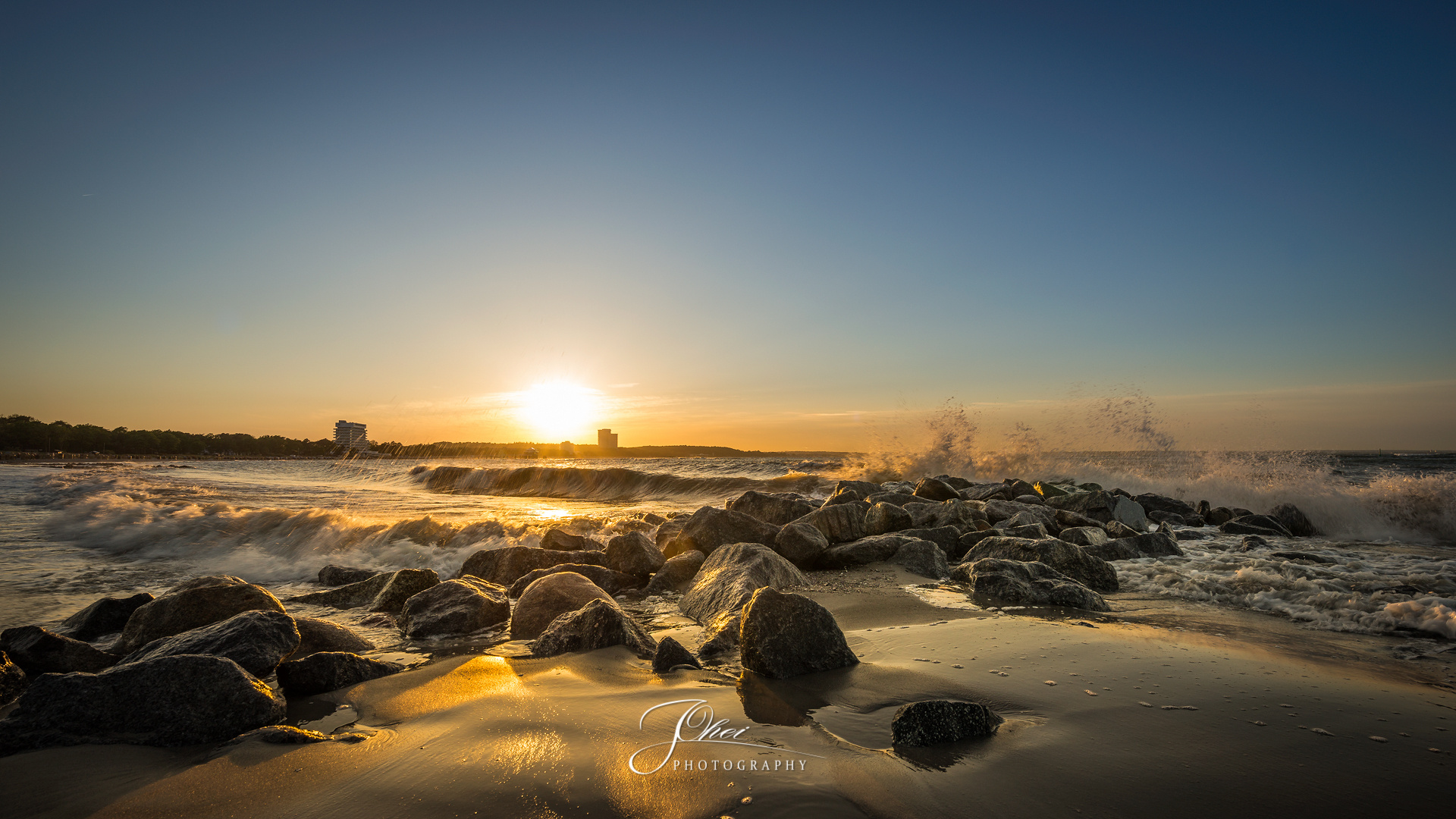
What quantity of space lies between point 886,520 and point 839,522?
64cm

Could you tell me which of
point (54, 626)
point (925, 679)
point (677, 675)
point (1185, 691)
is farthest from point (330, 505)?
point (1185, 691)

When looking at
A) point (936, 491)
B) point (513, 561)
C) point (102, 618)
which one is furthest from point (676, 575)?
point (936, 491)

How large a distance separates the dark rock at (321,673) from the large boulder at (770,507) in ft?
20.0

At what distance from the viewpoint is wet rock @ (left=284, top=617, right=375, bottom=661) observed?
3.67 m

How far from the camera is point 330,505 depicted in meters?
14.3

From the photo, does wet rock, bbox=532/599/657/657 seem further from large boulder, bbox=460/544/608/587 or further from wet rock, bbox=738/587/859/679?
large boulder, bbox=460/544/608/587

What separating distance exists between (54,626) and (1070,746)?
288 inches

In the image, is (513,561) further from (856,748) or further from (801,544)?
(856,748)

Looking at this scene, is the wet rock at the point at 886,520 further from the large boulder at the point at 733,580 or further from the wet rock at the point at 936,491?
the wet rock at the point at 936,491

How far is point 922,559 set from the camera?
609 centimetres

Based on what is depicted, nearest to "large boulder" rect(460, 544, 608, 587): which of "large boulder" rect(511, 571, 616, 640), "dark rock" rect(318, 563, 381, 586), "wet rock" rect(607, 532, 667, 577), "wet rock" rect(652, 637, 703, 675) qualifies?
"wet rock" rect(607, 532, 667, 577)

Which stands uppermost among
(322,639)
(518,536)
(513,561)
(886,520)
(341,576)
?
(886,520)

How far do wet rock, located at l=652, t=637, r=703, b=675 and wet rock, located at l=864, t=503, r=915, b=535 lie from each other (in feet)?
16.1

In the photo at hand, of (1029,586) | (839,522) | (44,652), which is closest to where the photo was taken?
(44,652)
